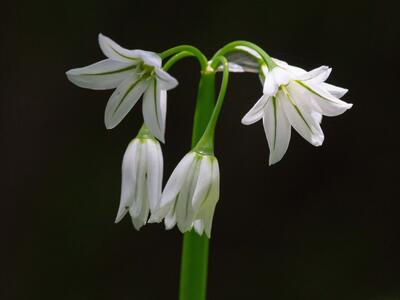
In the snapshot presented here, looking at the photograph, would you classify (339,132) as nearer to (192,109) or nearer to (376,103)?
(376,103)

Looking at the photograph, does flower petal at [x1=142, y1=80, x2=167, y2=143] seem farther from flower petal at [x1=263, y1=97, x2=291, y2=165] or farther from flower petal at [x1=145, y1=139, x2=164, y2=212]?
flower petal at [x1=263, y1=97, x2=291, y2=165]

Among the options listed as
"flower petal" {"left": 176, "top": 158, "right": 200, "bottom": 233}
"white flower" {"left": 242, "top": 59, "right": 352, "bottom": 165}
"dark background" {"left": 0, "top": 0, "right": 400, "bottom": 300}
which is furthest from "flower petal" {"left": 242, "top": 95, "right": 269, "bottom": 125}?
"dark background" {"left": 0, "top": 0, "right": 400, "bottom": 300}

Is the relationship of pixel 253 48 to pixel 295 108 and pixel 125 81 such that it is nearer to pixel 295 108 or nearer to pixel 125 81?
pixel 295 108

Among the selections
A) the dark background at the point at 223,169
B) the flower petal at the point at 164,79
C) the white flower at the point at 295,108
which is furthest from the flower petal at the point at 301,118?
the dark background at the point at 223,169

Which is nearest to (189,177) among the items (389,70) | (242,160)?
(242,160)

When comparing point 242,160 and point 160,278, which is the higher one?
point 242,160

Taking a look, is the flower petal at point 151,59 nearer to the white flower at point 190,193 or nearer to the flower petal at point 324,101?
the white flower at point 190,193
